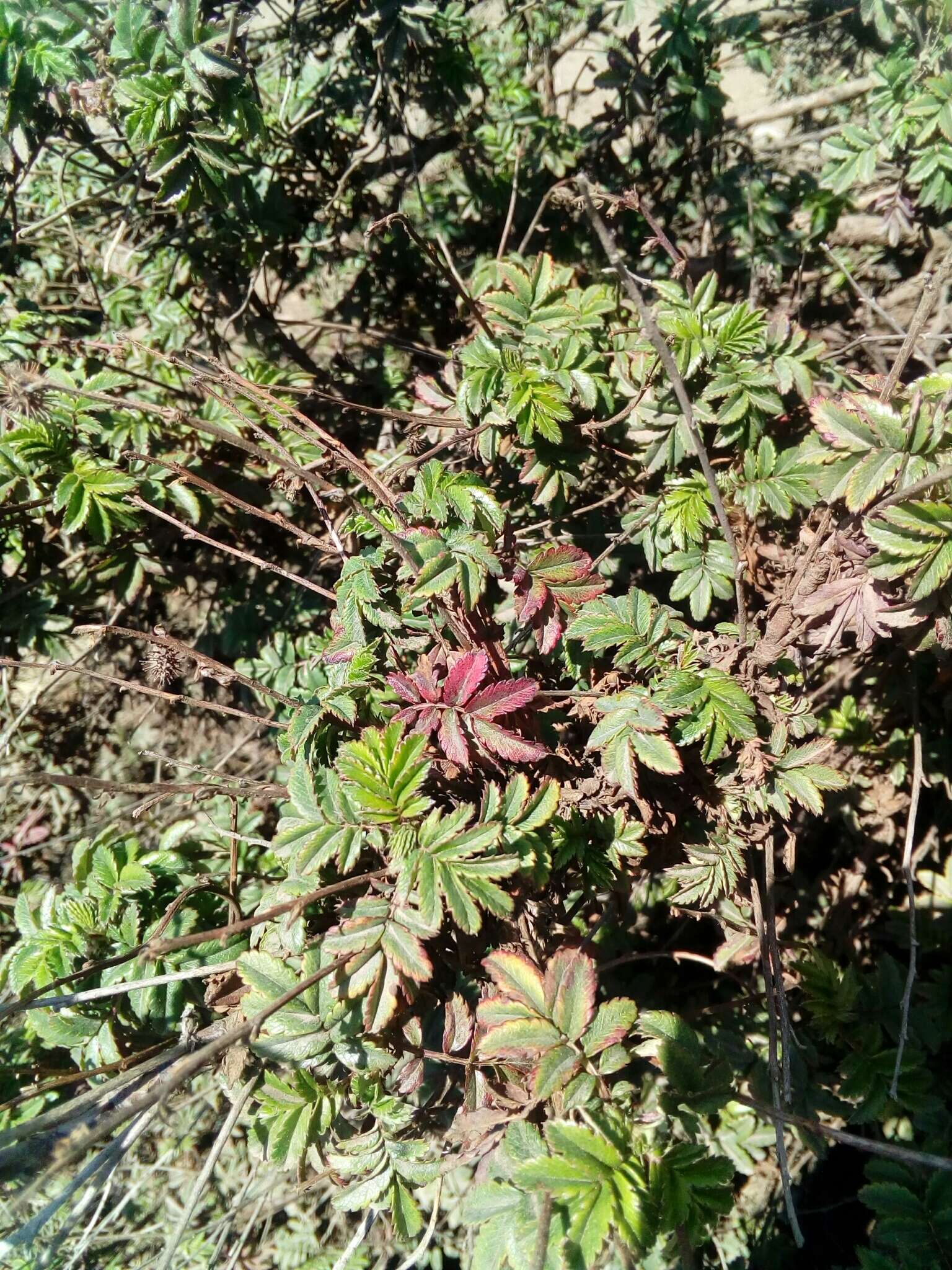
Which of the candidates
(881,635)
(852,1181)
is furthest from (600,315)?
(852,1181)

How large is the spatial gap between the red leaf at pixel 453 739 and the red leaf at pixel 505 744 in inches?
1.3

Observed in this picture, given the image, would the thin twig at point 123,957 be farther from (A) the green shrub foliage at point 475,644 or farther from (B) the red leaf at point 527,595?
(B) the red leaf at point 527,595

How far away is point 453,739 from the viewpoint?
1.56 m

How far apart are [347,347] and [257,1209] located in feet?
8.76

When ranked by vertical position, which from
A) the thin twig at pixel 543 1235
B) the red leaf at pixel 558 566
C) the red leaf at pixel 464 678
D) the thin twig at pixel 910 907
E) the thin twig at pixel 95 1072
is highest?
the red leaf at pixel 558 566

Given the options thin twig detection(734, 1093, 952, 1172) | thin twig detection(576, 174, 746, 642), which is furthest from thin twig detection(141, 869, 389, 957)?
thin twig detection(576, 174, 746, 642)

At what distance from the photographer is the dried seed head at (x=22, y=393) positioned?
2.17 metres

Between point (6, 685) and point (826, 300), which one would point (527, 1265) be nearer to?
point (6, 685)

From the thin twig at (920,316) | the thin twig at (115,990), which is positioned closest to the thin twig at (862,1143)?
the thin twig at (115,990)

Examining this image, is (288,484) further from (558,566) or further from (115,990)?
(115,990)

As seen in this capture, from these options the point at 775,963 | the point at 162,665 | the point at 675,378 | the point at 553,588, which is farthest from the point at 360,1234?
the point at 675,378

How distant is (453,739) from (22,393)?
1.47m

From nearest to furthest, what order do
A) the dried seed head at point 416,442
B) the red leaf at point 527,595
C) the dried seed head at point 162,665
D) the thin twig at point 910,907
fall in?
the red leaf at point 527,595
the dried seed head at point 162,665
the thin twig at point 910,907
the dried seed head at point 416,442

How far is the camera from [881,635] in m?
1.71
